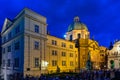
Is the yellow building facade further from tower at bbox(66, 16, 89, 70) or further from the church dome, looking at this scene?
the church dome

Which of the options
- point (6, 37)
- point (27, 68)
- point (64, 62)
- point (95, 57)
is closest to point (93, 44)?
point (95, 57)

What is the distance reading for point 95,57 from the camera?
81.3 m

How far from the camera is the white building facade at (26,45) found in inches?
1544

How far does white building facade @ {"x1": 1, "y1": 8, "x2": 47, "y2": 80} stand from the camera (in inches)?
1544

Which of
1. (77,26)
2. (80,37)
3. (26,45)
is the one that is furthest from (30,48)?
(77,26)

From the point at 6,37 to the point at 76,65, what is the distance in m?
27.2

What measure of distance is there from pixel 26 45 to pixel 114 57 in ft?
161

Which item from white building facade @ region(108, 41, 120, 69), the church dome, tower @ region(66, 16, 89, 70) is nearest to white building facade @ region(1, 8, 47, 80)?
tower @ region(66, 16, 89, 70)

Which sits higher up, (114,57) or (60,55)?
(60,55)

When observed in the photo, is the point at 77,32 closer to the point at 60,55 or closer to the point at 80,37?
the point at 80,37

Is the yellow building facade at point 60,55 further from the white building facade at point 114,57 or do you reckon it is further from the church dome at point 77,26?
the white building facade at point 114,57

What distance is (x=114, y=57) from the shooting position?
79062 mm

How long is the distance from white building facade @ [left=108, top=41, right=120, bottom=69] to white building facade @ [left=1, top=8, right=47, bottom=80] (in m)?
42.5

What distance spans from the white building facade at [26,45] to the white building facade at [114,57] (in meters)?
42.5
